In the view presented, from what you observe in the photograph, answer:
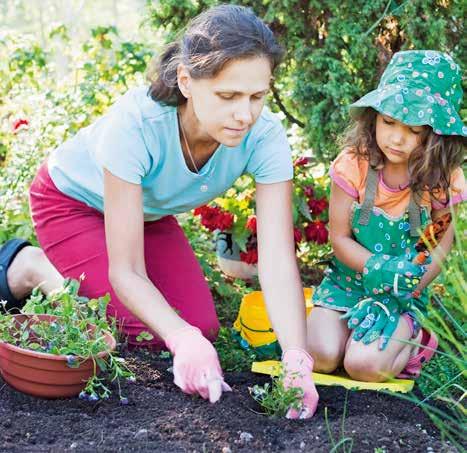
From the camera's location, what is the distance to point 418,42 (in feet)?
10.9

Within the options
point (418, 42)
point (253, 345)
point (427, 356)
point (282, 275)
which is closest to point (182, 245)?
point (253, 345)

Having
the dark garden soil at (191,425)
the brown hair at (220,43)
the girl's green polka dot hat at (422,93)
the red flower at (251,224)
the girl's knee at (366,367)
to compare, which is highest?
the brown hair at (220,43)

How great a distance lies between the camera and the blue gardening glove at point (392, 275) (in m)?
2.49

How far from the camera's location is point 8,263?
296 centimetres

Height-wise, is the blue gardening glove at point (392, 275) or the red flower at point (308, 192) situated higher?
the blue gardening glove at point (392, 275)

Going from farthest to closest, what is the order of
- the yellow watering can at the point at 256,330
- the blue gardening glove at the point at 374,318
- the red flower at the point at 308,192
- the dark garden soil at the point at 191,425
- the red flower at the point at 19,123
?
1. the red flower at the point at 19,123
2. the red flower at the point at 308,192
3. the yellow watering can at the point at 256,330
4. the blue gardening glove at the point at 374,318
5. the dark garden soil at the point at 191,425

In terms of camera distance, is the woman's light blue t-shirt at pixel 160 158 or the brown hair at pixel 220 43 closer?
the brown hair at pixel 220 43

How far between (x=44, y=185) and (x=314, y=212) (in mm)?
1223

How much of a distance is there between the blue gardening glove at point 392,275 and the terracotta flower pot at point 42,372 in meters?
0.86

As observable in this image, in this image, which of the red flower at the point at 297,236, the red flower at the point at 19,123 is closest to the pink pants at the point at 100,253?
the red flower at the point at 297,236

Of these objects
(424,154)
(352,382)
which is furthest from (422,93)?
(352,382)

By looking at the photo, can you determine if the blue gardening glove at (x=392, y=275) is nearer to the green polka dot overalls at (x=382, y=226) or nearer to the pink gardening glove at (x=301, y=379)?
the green polka dot overalls at (x=382, y=226)

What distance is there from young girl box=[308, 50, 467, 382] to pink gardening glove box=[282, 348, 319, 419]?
47cm

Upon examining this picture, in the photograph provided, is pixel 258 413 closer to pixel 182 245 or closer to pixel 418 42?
pixel 182 245
